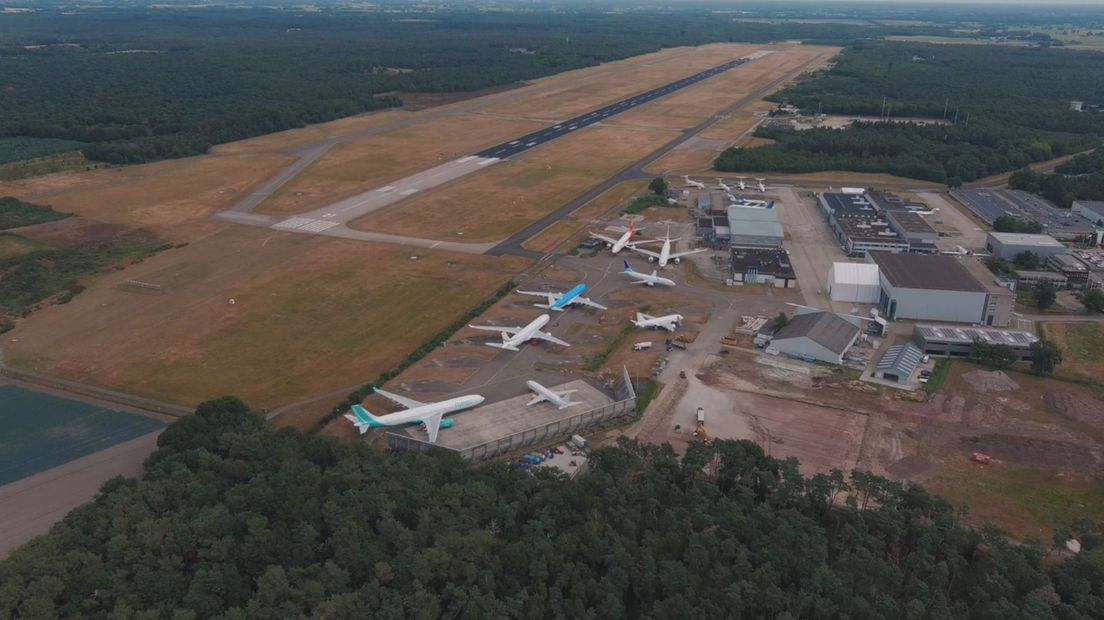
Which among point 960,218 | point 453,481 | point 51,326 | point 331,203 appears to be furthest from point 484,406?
point 960,218

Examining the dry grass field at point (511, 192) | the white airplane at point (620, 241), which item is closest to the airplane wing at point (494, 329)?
the white airplane at point (620, 241)

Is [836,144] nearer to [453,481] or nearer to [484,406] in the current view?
[484,406]

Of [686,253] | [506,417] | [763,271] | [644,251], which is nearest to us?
[506,417]

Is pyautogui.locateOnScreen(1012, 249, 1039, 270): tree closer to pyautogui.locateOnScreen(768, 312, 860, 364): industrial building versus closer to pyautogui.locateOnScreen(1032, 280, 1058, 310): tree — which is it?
pyautogui.locateOnScreen(1032, 280, 1058, 310): tree

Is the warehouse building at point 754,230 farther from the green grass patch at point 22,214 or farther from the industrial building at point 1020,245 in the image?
the green grass patch at point 22,214

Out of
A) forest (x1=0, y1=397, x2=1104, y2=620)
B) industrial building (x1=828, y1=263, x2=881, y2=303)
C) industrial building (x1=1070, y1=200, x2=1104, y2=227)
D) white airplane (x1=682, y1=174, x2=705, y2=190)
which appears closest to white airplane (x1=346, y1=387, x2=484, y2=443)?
forest (x1=0, y1=397, x2=1104, y2=620)

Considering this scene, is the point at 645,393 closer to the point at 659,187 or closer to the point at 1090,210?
the point at 659,187

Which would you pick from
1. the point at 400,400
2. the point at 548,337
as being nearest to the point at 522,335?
the point at 548,337
